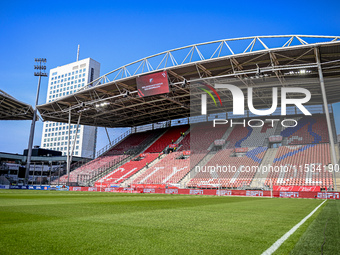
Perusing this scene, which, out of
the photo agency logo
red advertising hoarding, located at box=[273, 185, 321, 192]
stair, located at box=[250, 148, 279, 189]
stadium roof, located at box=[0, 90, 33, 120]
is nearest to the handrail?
stadium roof, located at box=[0, 90, 33, 120]

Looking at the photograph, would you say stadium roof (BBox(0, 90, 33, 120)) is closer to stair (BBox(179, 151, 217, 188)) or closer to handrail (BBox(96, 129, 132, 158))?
handrail (BBox(96, 129, 132, 158))

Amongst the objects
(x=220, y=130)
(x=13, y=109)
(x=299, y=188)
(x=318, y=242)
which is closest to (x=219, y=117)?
(x=220, y=130)

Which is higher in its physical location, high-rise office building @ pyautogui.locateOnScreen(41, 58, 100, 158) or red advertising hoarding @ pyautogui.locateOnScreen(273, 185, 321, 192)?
high-rise office building @ pyautogui.locateOnScreen(41, 58, 100, 158)

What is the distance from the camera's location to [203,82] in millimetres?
27516

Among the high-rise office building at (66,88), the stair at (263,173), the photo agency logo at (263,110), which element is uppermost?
the high-rise office building at (66,88)

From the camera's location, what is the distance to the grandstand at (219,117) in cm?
2289

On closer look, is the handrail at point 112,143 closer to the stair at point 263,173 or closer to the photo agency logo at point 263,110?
the photo agency logo at point 263,110

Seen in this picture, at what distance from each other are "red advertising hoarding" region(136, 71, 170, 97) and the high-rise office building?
61.0 m

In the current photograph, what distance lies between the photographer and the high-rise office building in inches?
3374

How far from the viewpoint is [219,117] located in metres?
39.7

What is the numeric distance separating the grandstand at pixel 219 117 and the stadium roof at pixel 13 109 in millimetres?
2145

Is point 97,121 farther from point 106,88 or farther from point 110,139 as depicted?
point 106,88

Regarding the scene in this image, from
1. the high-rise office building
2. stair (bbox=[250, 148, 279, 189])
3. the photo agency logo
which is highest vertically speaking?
the high-rise office building

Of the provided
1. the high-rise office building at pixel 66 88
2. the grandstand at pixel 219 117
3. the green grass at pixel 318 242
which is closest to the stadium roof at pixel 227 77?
the grandstand at pixel 219 117
